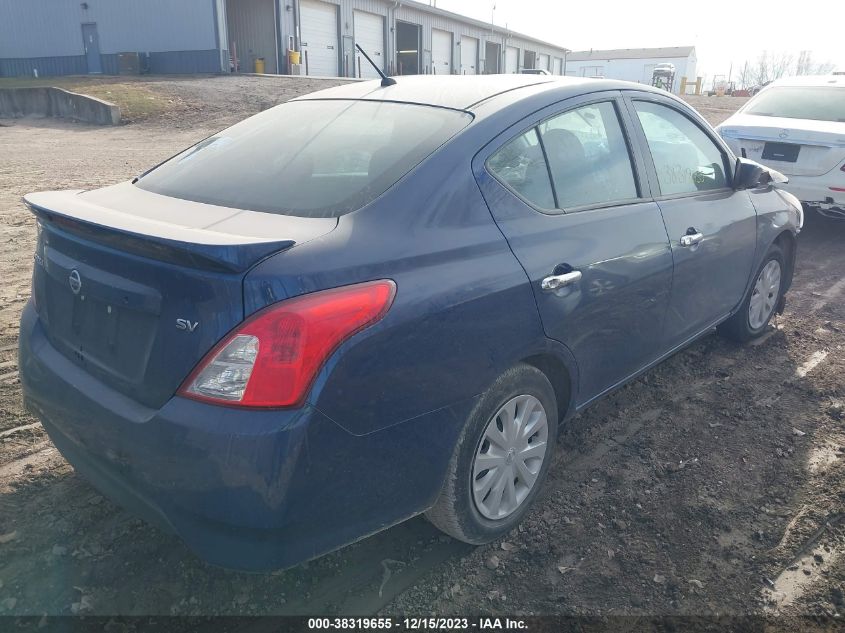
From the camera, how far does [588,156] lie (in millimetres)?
3018

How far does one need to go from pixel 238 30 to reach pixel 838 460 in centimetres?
3158

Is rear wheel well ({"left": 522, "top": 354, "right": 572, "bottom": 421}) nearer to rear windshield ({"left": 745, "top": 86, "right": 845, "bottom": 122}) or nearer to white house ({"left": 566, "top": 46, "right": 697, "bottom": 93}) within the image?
rear windshield ({"left": 745, "top": 86, "right": 845, "bottom": 122})

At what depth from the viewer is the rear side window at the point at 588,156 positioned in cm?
283

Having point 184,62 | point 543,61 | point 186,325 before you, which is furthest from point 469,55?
point 186,325

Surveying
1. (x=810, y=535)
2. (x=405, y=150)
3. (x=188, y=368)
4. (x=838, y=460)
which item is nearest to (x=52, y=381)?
(x=188, y=368)

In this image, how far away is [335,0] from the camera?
30500 millimetres

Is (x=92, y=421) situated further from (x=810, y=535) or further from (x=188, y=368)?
(x=810, y=535)

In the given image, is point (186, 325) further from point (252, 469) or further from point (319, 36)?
point (319, 36)

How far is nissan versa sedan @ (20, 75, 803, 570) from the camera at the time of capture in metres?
1.88

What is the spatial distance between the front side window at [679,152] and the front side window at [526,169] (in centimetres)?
93

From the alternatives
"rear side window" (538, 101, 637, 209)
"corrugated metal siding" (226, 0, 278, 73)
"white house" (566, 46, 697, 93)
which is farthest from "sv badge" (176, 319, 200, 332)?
"white house" (566, 46, 697, 93)

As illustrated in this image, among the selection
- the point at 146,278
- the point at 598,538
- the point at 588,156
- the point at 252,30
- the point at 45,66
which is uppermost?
the point at 252,30

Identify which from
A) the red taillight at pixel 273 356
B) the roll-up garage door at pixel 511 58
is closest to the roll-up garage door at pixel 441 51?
the roll-up garage door at pixel 511 58

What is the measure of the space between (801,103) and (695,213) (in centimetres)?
577
